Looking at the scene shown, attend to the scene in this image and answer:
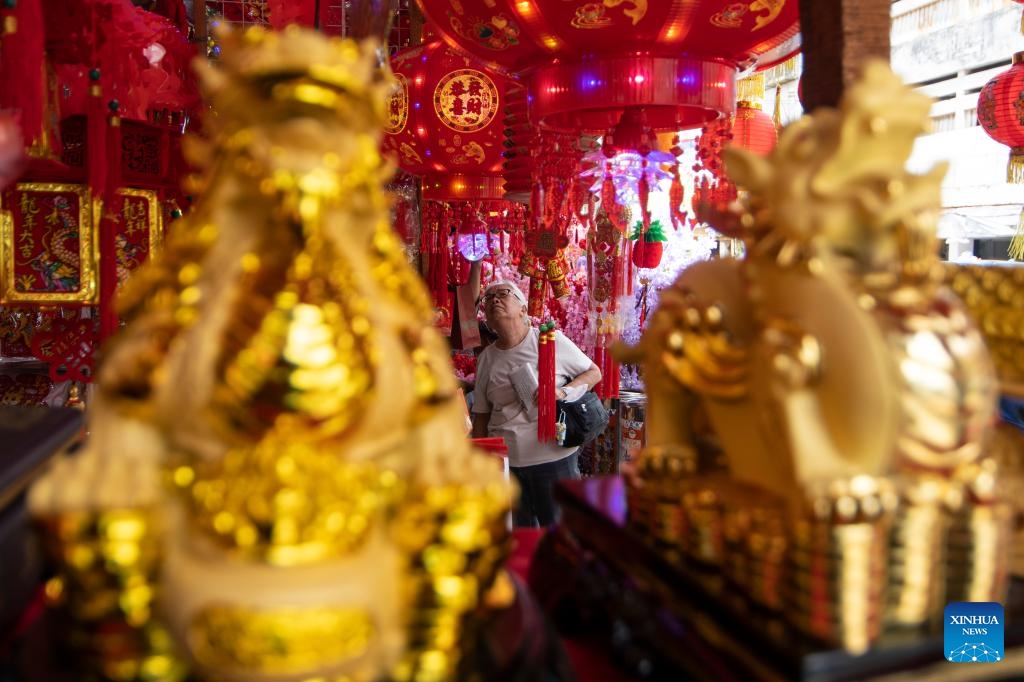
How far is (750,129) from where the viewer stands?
3.20 metres

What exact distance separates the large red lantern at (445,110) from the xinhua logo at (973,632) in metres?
2.72

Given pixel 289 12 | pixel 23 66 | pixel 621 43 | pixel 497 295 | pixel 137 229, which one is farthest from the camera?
pixel 497 295

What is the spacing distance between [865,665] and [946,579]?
0.45 ft

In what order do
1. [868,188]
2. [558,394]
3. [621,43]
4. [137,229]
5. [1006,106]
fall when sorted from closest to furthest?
[868,188] < [621,43] < [137,229] < [558,394] < [1006,106]

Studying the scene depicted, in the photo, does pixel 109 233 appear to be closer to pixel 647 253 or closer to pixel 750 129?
pixel 647 253

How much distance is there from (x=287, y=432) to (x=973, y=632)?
0.60 meters

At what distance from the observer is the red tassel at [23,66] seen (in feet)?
4.92

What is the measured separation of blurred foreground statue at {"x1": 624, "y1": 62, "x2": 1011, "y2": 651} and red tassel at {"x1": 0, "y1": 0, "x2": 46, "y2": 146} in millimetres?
1385

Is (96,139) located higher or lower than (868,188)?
higher

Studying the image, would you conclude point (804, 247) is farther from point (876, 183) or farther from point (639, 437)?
point (639, 437)

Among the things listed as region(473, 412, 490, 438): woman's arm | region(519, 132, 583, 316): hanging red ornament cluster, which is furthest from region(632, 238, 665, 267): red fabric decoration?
region(473, 412, 490, 438): woman's arm

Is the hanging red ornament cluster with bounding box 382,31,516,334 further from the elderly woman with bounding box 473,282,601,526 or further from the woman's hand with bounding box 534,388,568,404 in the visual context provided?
the woman's hand with bounding box 534,388,568,404

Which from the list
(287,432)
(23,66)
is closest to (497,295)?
(23,66)

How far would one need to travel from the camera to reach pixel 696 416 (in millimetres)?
987
